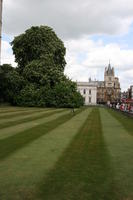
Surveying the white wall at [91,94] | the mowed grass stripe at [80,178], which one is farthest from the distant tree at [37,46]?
the white wall at [91,94]

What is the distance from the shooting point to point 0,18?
6994 centimetres

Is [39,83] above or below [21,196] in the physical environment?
above

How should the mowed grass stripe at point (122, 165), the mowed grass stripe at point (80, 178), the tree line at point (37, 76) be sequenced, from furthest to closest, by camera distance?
the tree line at point (37, 76)
the mowed grass stripe at point (122, 165)
the mowed grass stripe at point (80, 178)

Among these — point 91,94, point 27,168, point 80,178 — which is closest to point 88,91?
point 91,94

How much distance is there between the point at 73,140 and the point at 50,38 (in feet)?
203

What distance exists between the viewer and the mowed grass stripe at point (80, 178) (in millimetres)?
6242

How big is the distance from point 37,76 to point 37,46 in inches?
268

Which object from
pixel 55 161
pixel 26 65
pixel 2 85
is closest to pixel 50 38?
pixel 26 65

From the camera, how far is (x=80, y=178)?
7.41 meters

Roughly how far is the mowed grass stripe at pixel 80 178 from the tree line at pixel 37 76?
59.7 meters

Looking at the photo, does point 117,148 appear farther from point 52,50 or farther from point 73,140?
point 52,50

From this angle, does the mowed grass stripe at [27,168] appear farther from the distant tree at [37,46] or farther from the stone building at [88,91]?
the stone building at [88,91]

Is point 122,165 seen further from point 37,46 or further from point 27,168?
point 37,46

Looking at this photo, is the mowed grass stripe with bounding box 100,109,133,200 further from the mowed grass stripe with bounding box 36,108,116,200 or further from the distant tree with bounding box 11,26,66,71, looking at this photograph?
the distant tree with bounding box 11,26,66,71
